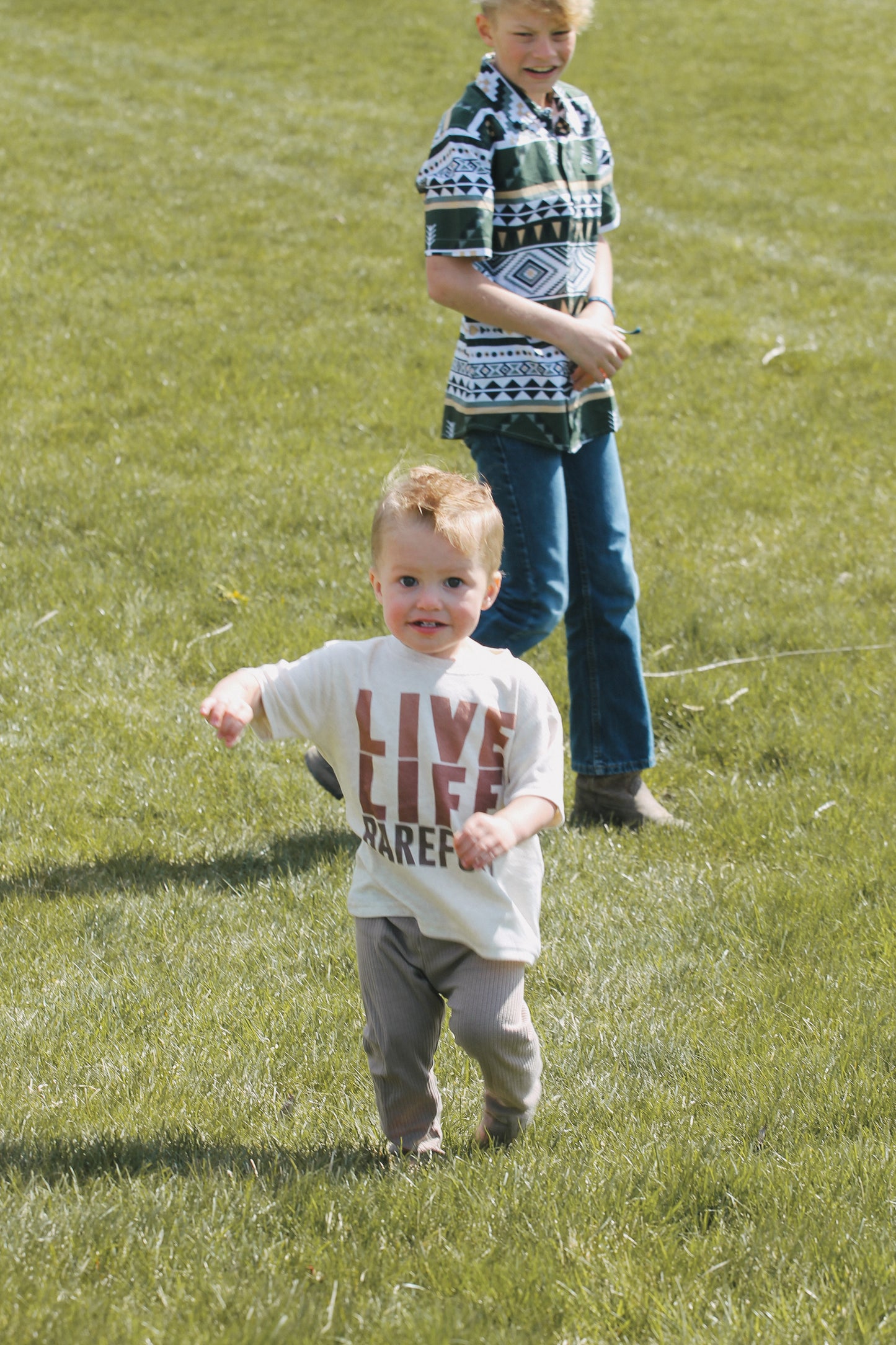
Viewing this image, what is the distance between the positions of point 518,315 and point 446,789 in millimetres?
1753

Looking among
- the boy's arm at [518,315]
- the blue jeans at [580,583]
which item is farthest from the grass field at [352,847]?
the boy's arm at [518,315]

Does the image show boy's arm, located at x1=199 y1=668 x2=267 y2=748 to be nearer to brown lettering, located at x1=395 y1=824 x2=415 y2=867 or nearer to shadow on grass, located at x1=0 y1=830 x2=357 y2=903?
brown lettering, located at x1=395 y1=824 x2=415 y2=867

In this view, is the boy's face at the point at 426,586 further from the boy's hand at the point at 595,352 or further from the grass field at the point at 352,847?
the boy's hand at the point at 595,352

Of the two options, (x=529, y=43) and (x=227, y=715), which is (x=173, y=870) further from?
(x=529, y=43)

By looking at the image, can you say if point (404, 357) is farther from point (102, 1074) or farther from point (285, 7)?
point (285, 7)

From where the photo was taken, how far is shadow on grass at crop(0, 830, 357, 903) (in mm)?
3988

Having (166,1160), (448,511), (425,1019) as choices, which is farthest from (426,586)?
(166,1160)

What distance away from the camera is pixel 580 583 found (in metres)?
4.44

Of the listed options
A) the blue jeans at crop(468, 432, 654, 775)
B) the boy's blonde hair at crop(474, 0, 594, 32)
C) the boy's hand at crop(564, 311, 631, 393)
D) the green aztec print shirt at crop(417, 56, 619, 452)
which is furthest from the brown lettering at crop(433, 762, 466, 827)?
the boy's blonde hair at crop(474, 0, 594, 32)

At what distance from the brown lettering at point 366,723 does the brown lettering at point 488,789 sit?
20 cm

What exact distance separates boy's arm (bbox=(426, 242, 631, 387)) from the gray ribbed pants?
1886mm

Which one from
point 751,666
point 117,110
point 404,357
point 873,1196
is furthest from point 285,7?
point 873,1196

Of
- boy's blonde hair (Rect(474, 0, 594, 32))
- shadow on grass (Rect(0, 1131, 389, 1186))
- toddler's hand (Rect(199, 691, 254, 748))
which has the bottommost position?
shadow on grass (Rect(0, 1131, 389, 1186))

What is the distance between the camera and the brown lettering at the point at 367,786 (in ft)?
8.86
